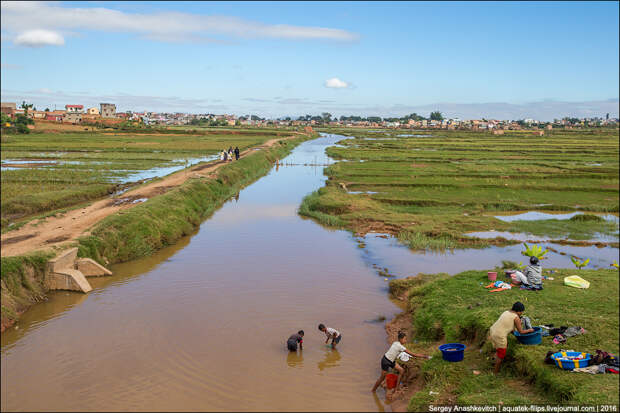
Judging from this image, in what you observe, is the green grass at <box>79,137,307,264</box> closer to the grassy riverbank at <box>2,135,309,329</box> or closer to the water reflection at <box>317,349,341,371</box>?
the grassy riverbank at <box>2,135,309,329</box>

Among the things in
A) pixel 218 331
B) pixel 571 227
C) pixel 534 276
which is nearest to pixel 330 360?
pixel 218 331

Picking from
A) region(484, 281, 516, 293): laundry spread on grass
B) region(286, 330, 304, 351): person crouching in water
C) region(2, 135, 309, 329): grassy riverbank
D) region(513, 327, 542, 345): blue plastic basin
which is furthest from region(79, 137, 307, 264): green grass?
region(513, 327, 542, 345): blue plastic basin

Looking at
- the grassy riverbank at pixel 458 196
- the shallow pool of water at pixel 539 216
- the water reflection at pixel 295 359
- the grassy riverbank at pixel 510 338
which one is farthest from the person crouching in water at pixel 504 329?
the shallow pool of water at pixel 539 216

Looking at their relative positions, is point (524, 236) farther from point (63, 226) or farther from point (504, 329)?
point (63, 226)

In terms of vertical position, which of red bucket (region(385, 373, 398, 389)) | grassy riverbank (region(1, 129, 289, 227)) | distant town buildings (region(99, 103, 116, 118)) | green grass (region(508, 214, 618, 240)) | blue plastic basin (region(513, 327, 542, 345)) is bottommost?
red bucket (region(385, 373, 398, 389))

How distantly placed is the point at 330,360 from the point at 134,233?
9.70 m

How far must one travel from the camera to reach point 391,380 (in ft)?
24.8

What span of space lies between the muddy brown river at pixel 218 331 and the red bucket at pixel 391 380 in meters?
→ 0.28

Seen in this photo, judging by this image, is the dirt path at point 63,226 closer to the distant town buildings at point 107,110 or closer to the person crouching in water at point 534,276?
the person crouching in water at point 534,276

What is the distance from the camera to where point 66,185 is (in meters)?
25.3

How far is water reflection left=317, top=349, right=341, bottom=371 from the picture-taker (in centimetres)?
853

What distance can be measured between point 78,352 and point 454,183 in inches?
998

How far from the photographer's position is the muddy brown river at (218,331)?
754cm

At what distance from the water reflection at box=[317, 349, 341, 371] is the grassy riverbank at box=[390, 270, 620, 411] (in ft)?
5.23
